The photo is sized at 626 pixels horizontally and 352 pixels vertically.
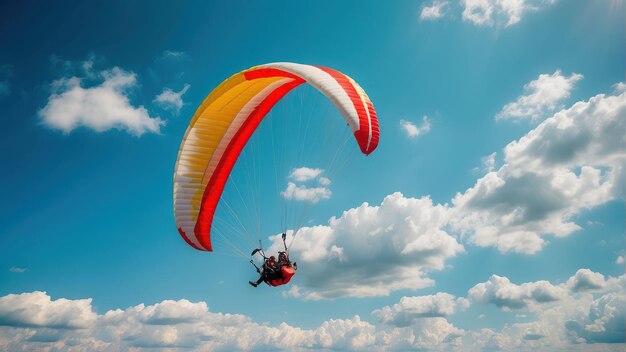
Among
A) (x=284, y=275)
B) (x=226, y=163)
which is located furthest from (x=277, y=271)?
(x=226, y=163)

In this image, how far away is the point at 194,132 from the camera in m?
17.0

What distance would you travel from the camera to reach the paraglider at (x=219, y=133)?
15.7 m

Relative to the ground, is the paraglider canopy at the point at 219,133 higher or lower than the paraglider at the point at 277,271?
higher

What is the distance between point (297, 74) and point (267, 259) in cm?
681

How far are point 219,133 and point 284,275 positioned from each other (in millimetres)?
6161

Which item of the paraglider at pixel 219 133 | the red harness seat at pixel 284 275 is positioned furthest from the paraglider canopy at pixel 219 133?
the red harness seat at pixel 284 275

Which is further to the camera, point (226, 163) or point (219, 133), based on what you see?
point (226, 163)

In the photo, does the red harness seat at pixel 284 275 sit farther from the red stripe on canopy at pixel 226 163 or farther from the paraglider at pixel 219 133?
the red stripe on canopy at pixel 226 163

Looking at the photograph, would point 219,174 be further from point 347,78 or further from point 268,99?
point 347,78

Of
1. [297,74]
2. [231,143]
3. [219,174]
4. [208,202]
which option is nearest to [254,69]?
[297,74]

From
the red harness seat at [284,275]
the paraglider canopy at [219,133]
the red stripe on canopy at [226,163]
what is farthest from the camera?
the red stripe on canopy at [226,163]

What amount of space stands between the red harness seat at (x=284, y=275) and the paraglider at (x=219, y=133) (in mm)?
41

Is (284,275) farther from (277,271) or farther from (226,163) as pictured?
(226,163)

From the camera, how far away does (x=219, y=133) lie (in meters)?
17.3
